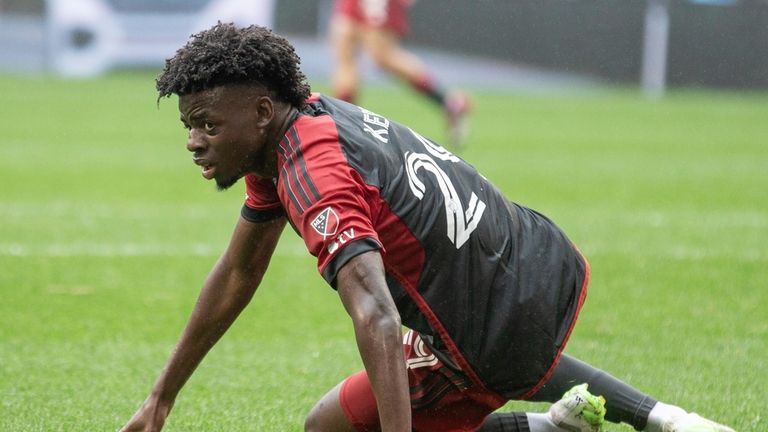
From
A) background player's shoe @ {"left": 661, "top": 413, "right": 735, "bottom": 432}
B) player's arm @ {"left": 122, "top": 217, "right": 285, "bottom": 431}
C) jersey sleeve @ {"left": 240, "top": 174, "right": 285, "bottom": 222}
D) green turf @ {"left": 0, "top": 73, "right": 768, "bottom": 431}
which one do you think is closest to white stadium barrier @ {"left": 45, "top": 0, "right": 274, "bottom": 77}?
green turf @ {"left": 0, "top": 73, "right": 768, "bottom": 431}

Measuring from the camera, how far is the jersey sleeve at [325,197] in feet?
9.86

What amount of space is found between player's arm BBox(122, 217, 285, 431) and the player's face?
55 centimetres

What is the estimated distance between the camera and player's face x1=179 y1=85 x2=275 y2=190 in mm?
3227

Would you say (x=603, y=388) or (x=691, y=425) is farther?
(x=603, y=388)

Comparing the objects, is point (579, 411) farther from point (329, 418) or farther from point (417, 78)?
point (417, 78)

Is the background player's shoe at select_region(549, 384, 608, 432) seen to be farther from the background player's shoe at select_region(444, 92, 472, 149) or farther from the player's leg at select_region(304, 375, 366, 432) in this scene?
the background player's shoe at select_region(444, 92, 472, 149)

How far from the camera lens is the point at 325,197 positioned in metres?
3.05


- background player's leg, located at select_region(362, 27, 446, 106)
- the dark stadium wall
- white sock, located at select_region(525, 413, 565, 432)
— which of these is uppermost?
white sock, located at select_region(525, 413, 565, 432)

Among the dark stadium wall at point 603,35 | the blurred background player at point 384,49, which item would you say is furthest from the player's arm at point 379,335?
the dark stadium wall at point 603,35

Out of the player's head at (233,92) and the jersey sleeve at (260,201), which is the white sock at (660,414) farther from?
the player's head at (233,92)

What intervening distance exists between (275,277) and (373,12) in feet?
21.5

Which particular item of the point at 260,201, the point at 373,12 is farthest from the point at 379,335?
the point at 373,12

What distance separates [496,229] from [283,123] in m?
0.70

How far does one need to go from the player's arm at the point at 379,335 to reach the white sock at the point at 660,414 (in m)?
1.15
